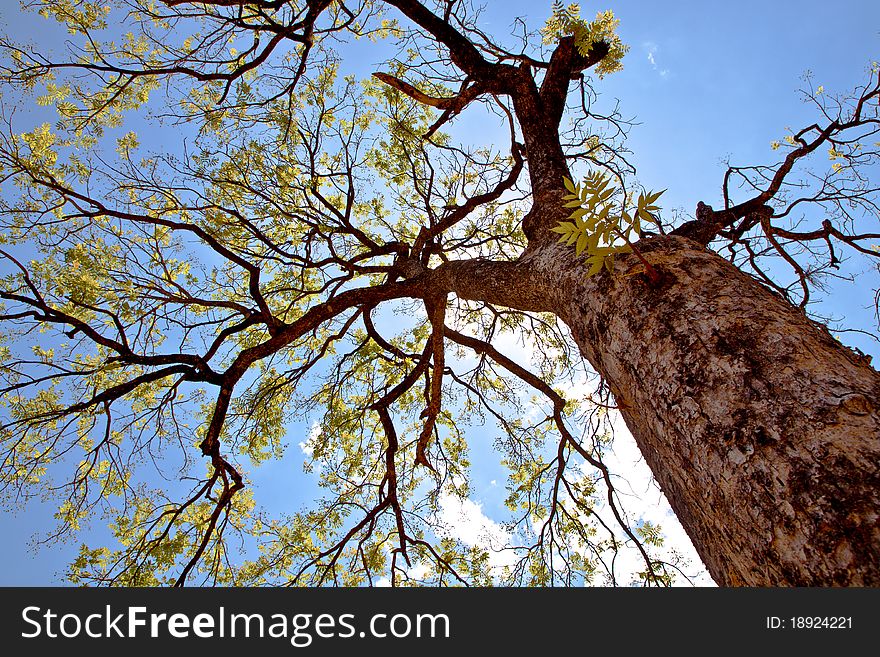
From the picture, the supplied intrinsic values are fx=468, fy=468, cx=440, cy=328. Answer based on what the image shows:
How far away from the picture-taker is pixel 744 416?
1128 mm

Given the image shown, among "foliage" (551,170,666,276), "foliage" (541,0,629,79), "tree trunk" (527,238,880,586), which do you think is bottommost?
"tree trunk" (527,238,880,586)

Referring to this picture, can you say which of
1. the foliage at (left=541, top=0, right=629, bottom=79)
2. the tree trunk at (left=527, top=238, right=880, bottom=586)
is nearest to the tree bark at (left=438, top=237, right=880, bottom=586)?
the tree trunk at (left=527, top=238, right=880, bottom=586)

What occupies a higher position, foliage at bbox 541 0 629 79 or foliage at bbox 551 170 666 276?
foliage at bbox 541 0 629 79

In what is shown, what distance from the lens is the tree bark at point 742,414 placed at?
2.94 ft

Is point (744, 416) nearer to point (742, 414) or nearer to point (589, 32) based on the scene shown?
point (742, 414)

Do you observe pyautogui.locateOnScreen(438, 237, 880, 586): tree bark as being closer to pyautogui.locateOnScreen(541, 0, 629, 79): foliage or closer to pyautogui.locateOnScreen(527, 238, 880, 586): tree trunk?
pyautogui.locateOnScreen(527, 238, 880, 586): tree trunk

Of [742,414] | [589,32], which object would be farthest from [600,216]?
[589,32]

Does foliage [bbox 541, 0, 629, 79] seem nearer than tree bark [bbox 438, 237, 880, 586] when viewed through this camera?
No

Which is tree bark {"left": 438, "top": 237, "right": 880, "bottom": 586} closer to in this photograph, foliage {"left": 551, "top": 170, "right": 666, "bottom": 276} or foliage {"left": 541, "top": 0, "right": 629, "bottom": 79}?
foliage {"left": 551, "top": 170, "right": 666, "bottom": 276}

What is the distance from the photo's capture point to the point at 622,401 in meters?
1.68

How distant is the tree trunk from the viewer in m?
0.90
